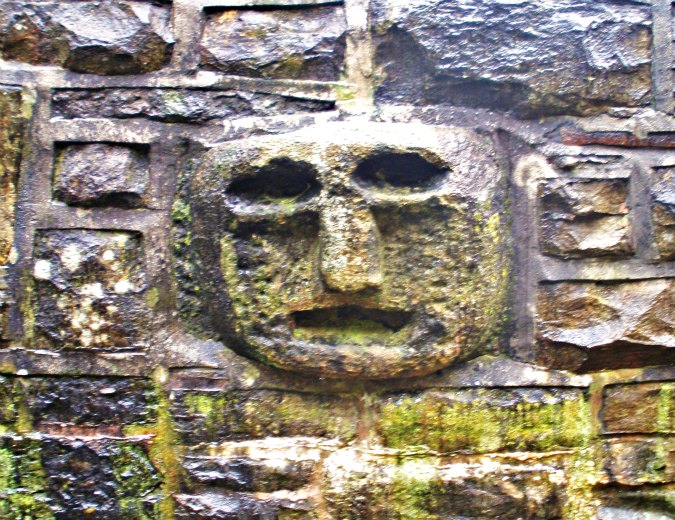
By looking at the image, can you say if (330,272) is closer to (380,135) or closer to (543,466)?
(380,135)

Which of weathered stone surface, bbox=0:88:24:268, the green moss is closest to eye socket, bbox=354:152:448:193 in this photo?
the green moss

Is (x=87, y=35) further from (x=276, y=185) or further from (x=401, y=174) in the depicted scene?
(x=401, y=174)

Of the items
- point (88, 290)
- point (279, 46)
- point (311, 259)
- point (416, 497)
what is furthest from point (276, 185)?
point (416, 497)

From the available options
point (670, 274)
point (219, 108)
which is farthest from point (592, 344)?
point (219, 108)

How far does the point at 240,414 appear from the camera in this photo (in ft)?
3.62

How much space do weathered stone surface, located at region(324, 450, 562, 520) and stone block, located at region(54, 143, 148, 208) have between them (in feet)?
1.97

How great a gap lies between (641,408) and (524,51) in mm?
645

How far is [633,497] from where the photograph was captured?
1121mm

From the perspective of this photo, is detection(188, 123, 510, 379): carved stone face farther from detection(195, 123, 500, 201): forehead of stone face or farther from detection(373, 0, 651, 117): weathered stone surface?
detection(373, 0, 651, 117): weathered stone surface

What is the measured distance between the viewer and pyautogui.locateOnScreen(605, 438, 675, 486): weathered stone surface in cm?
111

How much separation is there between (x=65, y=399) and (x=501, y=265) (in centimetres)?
78

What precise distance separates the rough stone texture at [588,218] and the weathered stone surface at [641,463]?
1.12 feet

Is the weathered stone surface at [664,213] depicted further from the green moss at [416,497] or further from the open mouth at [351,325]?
the green moss at [416,497]

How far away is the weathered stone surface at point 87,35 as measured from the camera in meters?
1.10
